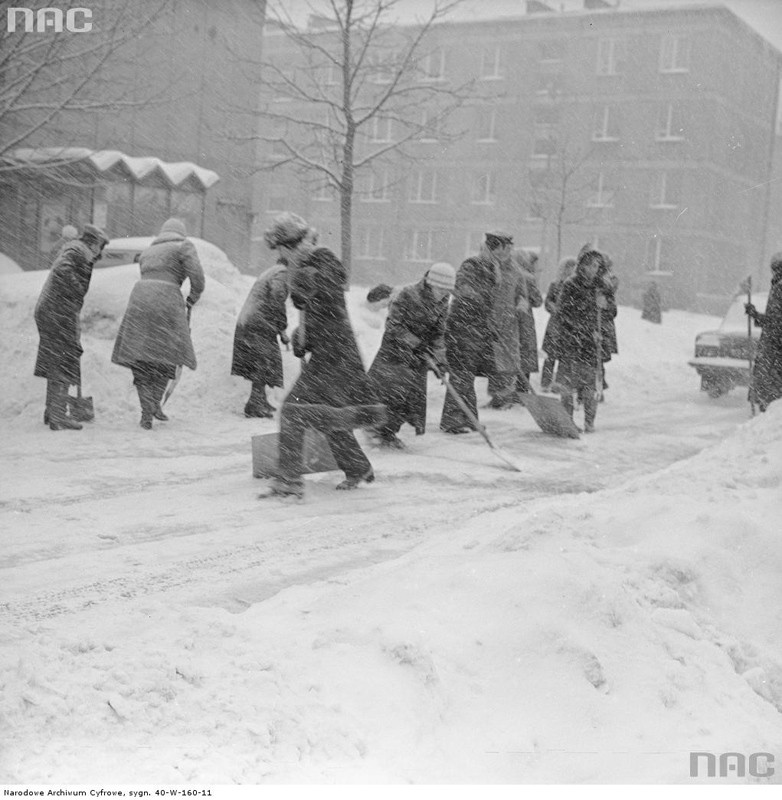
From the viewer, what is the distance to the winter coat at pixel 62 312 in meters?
9.94

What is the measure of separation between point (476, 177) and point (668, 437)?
34102 mm

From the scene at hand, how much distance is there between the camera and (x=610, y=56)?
127ft

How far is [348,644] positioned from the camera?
13.4ft

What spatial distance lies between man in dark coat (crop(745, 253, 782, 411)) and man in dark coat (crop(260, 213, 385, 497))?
16.7 ft

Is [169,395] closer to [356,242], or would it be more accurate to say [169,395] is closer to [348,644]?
[348,644]

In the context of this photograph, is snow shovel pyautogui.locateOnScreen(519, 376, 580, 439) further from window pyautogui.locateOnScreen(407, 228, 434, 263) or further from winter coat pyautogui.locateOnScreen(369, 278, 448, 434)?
window pyautogui.locateOnScreen(407, 228, 434, 263)

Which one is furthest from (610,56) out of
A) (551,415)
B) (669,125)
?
(551,415)

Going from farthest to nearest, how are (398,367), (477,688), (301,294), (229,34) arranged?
(229,34), (398,367), (301,294), (477,688)

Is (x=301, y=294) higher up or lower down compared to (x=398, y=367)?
higher up

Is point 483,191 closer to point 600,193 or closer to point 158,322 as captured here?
point 600,193

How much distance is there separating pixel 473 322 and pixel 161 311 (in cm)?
269

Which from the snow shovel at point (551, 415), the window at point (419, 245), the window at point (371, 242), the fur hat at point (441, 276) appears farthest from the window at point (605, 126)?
the fur hat at point (441, 276)

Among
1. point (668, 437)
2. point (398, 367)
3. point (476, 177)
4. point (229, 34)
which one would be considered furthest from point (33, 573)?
point (476, 177)

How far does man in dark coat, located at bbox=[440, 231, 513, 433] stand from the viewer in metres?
10.6
